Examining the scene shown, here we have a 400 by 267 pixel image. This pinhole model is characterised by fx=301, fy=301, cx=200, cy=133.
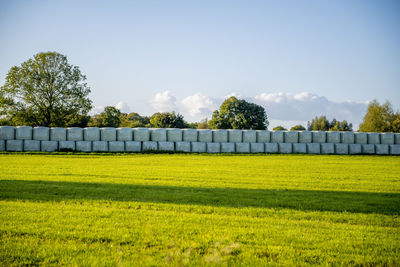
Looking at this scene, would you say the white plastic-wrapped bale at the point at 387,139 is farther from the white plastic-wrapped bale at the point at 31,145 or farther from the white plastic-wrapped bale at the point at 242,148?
the white plastic-wrapped bale at the point at 31,145

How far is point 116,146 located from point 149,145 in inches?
119

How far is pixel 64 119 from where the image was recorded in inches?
1753

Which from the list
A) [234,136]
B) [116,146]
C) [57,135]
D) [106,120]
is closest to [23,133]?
[57,135]

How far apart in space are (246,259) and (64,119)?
45.6 metres

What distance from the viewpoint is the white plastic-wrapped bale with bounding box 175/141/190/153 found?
95.9ft

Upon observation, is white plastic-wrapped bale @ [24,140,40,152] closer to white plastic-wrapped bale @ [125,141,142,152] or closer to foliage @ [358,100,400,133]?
white plastic-wrapped bale @ [125,141,142,152]

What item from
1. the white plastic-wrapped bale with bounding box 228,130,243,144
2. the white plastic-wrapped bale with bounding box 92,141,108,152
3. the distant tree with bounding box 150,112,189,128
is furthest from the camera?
the distant tree with bounding box 150,112,189,128

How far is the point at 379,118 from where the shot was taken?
71688 mm

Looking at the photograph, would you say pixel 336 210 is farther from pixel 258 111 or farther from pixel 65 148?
pixel 258 111

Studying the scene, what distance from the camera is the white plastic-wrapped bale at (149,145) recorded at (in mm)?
28442

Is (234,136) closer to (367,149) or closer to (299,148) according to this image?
(299,148)

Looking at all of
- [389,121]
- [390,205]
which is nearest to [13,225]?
[390,205]

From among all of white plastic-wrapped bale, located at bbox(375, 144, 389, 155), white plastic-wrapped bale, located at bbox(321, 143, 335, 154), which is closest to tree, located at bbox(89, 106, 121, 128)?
Result: white plastic-wrapped bale, located at bbox(321, 143, 335, 154)

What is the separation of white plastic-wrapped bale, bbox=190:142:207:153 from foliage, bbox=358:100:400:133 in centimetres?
5672
